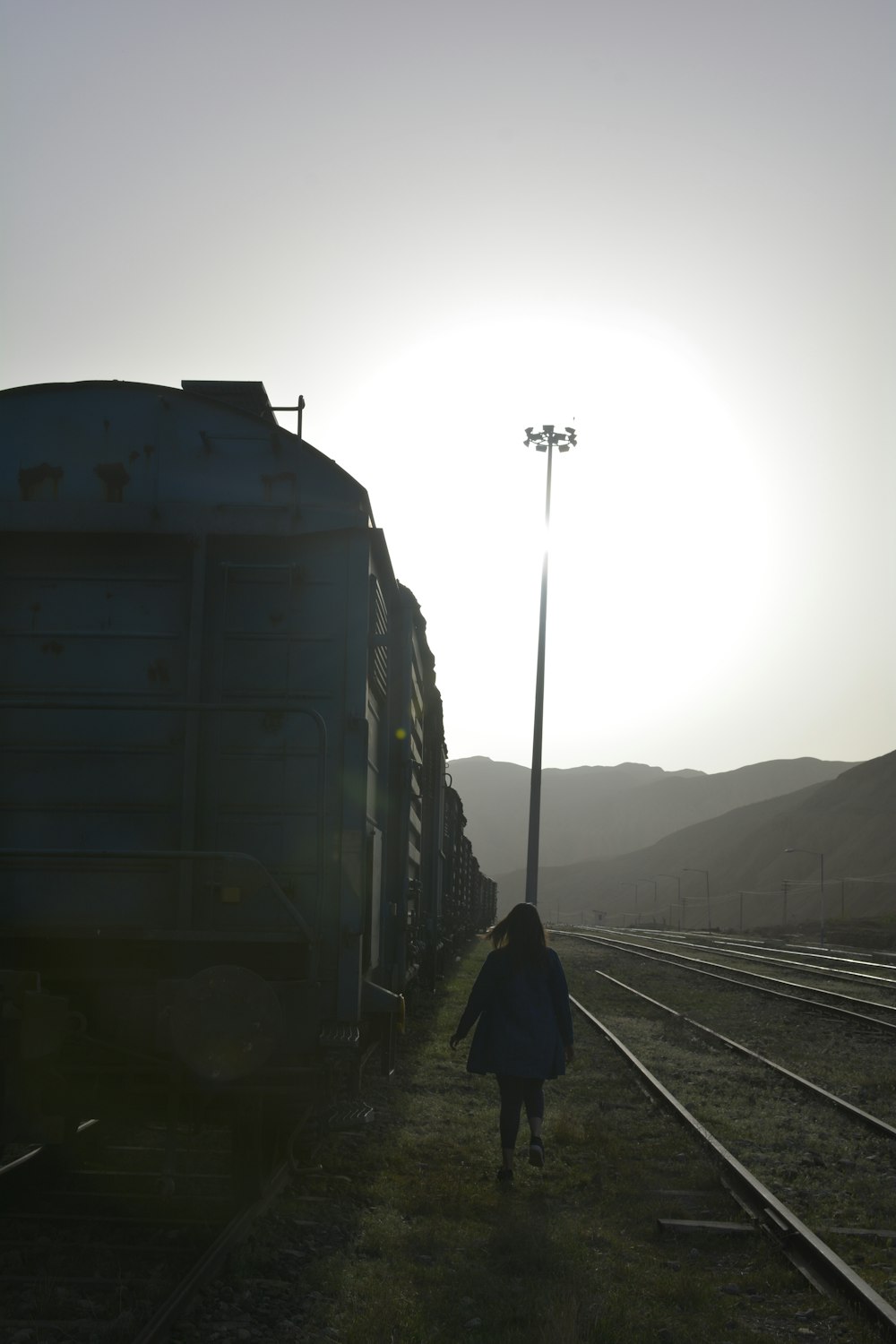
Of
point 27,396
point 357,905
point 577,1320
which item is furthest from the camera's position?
point 27,396

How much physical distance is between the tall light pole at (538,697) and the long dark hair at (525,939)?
1493 cm

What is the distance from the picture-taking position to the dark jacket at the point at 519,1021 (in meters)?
7.54

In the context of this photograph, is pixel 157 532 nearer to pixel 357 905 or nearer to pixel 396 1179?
pixel 357 905

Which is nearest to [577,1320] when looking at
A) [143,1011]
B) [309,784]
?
[143,1011]

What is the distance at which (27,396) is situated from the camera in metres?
6.53

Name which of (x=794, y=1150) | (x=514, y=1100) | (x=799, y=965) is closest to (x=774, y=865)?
(x=799, y=965)

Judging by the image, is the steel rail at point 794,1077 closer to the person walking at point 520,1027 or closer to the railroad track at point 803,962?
the person walking at point 520,1027

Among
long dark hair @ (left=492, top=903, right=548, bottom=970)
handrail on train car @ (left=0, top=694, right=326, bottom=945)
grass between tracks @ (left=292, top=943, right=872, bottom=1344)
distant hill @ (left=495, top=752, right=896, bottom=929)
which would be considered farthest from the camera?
distant hill @ (left=495, top=752, right=896, bottom=929)

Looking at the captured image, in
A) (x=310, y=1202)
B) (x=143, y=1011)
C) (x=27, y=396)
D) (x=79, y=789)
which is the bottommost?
(x=310, y=1202)

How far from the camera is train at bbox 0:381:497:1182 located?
569 centimetres

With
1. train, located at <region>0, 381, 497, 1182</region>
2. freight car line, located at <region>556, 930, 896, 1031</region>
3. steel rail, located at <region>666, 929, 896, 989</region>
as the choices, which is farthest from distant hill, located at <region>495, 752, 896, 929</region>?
train, located at <region>0, 381, 497, 1182</region>

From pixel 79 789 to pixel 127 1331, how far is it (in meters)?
2.58

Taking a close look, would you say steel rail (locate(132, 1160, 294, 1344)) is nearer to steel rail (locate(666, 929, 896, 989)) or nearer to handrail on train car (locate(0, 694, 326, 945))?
handrail on train car (locate(0, 694, 326, 945))

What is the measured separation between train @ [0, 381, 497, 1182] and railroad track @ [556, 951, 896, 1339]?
8.15ft
